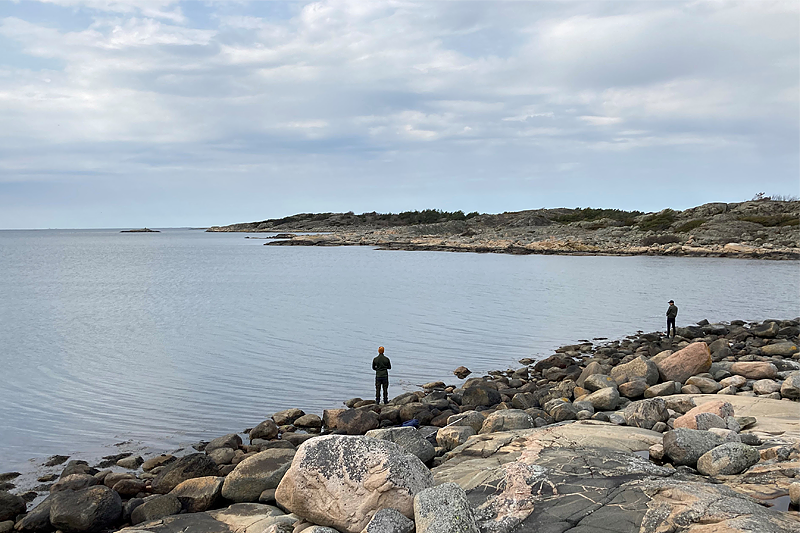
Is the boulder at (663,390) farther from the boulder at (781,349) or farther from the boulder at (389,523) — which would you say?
the boulder at (389,523)

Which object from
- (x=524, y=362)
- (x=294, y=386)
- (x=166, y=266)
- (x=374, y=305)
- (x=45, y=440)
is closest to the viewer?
(x=45, y=440)

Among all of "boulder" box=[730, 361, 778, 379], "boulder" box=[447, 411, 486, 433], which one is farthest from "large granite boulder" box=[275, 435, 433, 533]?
"boulder" box=[730, 361, 778, 379]

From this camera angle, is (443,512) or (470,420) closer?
(443,512)

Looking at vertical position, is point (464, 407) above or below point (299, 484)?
below

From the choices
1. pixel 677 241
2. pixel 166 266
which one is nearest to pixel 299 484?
pixel 166 266

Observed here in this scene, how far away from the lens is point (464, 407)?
15.5m

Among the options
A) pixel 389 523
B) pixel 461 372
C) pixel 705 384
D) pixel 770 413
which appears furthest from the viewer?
pixel 461 372

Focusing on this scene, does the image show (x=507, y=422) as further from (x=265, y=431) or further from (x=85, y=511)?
(x=85, y=511)

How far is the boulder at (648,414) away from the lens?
38.2 ft

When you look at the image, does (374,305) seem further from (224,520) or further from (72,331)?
(224,520)

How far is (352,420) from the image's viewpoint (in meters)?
14.1

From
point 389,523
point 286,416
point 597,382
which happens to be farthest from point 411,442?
point 597,382

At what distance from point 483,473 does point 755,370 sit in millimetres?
11260

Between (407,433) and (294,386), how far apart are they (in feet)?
26.5
